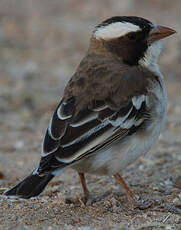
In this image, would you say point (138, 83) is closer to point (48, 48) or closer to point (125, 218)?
point (125, 218)

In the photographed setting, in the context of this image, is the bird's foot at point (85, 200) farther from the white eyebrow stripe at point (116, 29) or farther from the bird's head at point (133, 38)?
the white eyebrow stripe at point (116, 29)

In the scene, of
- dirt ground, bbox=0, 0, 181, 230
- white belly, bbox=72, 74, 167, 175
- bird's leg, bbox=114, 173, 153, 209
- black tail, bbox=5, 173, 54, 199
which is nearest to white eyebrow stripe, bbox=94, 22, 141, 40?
white belly, bbox=72, 74, 167, 175

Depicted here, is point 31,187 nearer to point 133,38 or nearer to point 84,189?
point 84,189

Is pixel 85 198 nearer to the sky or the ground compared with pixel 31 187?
nearer to the ground

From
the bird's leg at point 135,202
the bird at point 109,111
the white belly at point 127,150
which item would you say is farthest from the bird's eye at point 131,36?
the bird's leg at point 135,202

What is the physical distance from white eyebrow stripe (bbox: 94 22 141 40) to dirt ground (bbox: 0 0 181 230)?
6.60 ft

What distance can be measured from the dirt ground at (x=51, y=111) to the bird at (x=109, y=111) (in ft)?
1.38

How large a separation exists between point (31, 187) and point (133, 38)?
2.43m

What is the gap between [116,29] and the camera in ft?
22.8

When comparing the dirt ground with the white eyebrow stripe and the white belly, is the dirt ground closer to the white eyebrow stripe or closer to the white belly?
the white belly

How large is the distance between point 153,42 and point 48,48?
22.6ft

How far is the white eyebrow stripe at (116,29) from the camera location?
687 centimetres

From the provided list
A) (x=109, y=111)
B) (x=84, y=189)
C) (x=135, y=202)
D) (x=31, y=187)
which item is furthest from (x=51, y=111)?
(x=31, y=187)

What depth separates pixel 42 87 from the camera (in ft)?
38.2
